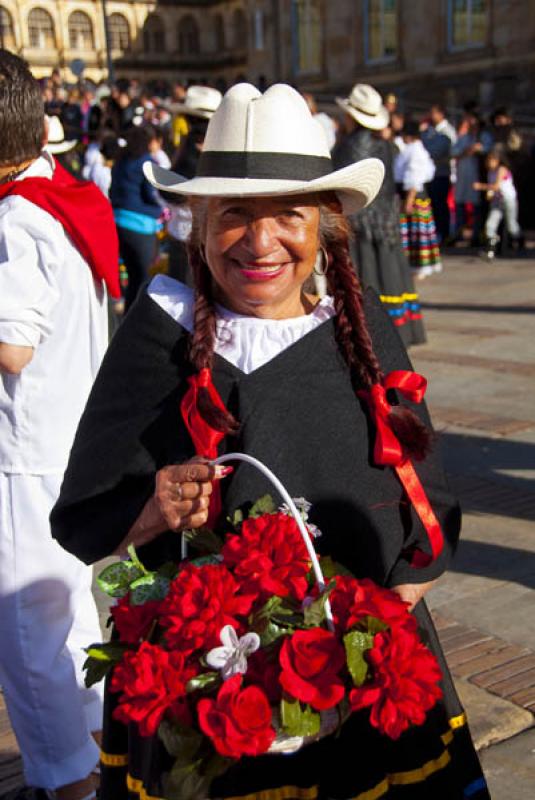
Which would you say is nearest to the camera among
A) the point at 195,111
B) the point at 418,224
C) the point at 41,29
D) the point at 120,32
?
the point at 195,111

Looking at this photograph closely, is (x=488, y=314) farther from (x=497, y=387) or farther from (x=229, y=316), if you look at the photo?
(x=229, y=316)

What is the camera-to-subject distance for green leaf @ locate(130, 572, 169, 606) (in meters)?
1.82

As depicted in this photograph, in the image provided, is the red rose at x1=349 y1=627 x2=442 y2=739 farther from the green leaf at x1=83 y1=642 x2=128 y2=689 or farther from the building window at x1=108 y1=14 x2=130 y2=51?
the building window at x1=108 y1=14 x2=130 y2=51

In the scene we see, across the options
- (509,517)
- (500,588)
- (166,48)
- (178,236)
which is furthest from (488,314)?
(166,48)

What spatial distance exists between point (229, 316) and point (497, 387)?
18.1 feet

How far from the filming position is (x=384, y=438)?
202 cm

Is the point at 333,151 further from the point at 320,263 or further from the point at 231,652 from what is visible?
the point at 231,652

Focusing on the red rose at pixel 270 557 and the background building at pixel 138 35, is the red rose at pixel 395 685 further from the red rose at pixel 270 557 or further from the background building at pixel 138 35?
the background building at pixel 138 35

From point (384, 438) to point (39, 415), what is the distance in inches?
42.0

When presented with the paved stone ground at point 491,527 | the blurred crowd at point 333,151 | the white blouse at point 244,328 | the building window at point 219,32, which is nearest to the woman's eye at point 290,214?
the white blouse at point 244,328

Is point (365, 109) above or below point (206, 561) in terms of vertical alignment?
above

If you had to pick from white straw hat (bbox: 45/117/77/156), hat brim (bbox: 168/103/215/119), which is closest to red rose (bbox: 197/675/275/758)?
hat brim (bbox: 168/103/215/119)

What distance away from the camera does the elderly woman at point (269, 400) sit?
1.99 metres

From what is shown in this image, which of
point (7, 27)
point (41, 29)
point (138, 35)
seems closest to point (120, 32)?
point (138, 35)
